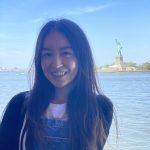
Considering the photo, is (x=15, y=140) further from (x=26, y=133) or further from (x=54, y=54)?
(x=54, y=54)

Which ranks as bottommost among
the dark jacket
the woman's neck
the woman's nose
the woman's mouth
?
the dark jacket

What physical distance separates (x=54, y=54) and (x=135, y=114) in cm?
1056

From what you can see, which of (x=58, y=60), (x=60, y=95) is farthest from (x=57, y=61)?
(x=60, y=95)

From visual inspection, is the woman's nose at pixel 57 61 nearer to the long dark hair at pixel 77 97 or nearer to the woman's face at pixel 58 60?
the woman's face at pixel 58 60

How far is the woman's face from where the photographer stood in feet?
6.89

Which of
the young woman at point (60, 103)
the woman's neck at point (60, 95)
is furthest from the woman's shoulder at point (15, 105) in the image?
the woman's neck at point (60, 95)

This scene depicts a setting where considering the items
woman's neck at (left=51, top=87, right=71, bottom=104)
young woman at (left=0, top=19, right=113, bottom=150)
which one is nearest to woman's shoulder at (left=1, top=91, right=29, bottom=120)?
young woman at (left=0, top=19, right=113, bottom=150)

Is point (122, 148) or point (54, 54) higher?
point (54, 54)

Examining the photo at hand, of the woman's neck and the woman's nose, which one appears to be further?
the woman's neck

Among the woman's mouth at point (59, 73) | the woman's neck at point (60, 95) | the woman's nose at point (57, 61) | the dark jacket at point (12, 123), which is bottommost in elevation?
the dark jacket at point (12, 123)

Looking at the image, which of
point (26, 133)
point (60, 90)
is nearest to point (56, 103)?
point (60, 90)

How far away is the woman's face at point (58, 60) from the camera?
82.7 inches

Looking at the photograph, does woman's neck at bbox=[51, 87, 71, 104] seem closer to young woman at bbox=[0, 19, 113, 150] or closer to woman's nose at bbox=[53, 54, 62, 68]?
young woman at bbox=[0, 19, 113, 150]

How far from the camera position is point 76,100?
224 cm
